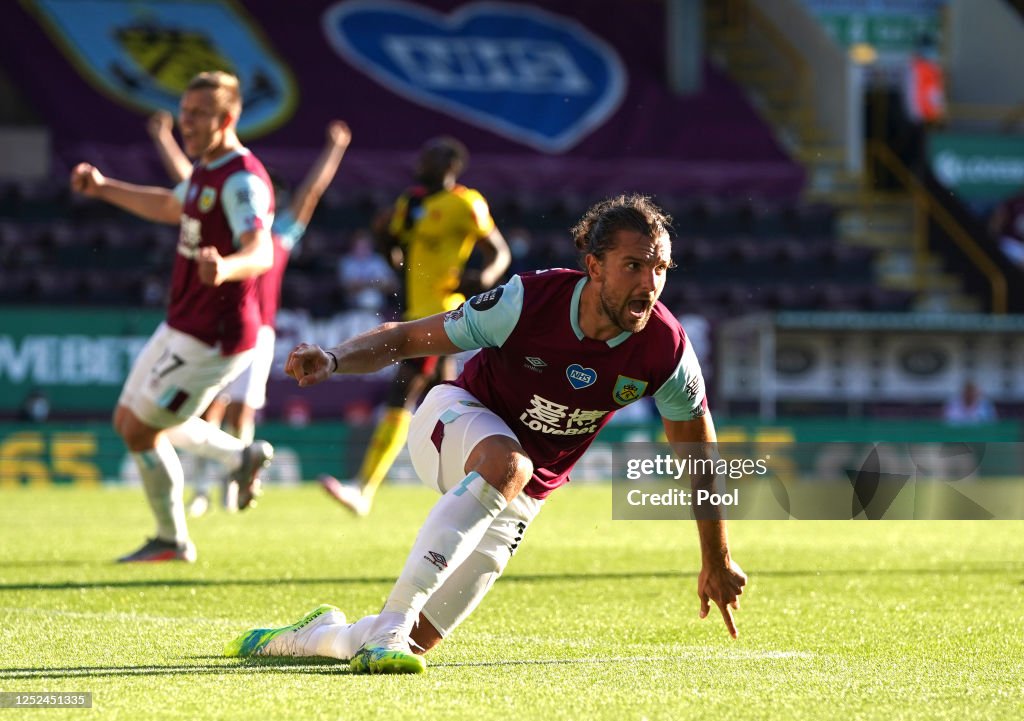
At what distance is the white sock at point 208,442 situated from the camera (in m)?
9.22

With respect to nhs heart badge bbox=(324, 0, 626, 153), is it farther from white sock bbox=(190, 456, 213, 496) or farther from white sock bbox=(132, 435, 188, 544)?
white sock bbox=(132, 435, 188, 544)

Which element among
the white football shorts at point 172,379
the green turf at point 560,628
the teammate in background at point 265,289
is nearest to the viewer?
the green turf at point 560,628

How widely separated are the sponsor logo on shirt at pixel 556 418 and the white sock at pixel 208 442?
411 centimetres

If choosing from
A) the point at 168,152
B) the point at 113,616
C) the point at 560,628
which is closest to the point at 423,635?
the point at 560,628

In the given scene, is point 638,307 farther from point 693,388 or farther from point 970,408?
point 970,408

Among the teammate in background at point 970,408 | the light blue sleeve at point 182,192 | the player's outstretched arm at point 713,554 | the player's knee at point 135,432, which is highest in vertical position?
the light blue sleeve at point 182,192

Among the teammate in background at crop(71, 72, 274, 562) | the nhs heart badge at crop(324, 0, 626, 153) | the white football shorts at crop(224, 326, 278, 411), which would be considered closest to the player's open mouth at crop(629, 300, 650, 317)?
the teammate in background at crop(71, 72, 274, 562)

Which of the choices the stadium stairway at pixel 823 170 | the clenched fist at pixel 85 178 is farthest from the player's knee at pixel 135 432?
the stadium stairway at pixel 823 170

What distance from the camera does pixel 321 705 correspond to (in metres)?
4.37

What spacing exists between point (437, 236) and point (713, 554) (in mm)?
6752

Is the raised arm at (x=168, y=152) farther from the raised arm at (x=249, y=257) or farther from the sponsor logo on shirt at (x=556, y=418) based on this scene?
the sponsor logo on shirt at (x=556, y=418)

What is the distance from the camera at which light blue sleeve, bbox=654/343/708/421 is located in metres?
5.19

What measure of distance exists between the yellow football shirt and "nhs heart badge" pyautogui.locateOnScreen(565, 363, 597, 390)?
6457mm

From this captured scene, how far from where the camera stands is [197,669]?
200 inches
